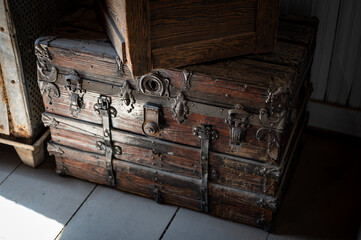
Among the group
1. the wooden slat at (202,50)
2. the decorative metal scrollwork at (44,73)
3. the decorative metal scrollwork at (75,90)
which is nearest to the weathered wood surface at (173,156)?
the decorative metal scrollwork at (75,90)

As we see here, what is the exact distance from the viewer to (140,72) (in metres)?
2.28

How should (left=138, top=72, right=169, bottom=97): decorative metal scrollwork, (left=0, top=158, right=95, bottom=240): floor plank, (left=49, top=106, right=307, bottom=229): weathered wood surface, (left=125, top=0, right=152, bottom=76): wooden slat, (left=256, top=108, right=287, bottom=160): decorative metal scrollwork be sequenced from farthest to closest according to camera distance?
(left=0, top=158, right=95, bottom=240): floor plank
(left=49, top=106, right=307, bottom=229): weathered wood surface
(left=138, top=72, right=169, bottom=97): decorative metal scrollwork
(left=256, top=108, right=287, bottom=160): decorative metal scrollwork
(left=125, top=0, right=152, bottom=76): wooden slat

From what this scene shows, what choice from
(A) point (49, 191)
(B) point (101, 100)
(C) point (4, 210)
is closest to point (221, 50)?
(B) point (101, 100)

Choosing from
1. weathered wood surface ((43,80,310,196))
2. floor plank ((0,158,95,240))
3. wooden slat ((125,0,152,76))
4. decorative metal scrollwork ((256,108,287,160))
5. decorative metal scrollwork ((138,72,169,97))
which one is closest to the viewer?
wooden slat ((125,0,152,76))

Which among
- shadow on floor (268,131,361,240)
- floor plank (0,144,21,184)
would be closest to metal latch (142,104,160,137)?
shadow on floor (268,131,361,240)

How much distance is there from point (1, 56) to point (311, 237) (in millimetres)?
2059

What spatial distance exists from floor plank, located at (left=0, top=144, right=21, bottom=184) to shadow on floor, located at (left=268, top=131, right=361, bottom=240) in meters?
1.74

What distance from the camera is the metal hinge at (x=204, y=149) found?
2441mm

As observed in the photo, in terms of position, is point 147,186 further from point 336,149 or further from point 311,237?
point 336,149

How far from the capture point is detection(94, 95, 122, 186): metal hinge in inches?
102

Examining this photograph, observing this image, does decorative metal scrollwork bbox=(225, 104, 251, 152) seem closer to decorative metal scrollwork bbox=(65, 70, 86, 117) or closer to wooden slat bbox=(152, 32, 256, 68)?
wooden slat bbox=(152, 32, 256, 68)

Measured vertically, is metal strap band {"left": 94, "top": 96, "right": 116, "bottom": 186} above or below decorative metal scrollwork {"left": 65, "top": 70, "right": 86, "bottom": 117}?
below

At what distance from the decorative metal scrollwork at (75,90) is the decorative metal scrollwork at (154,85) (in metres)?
0.37

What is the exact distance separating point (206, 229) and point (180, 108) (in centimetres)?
76
